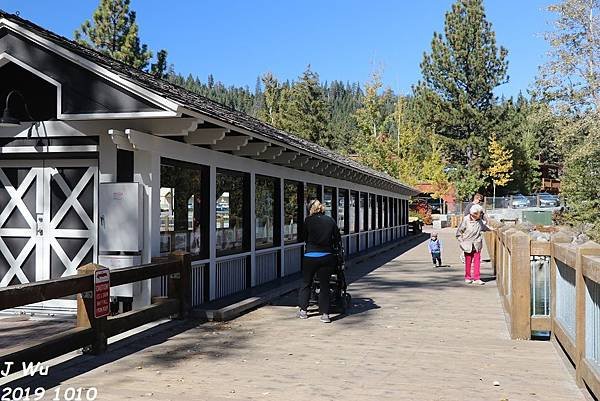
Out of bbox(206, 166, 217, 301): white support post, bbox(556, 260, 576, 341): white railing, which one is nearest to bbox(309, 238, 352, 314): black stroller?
bbox(206, 166, 217, 301): white support post

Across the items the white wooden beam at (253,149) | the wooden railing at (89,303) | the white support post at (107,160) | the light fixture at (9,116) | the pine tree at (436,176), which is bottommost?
the wooden railing at (89,303)

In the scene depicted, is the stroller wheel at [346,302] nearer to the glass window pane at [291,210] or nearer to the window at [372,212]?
the glass window pane at [291,210]

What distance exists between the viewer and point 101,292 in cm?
652

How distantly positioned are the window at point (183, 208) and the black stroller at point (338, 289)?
6.08 ft

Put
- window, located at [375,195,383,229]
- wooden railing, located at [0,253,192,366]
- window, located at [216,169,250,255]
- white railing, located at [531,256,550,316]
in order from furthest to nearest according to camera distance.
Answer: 1. window, located at [375,195,383,229]
2. window, located at [216,169,250,255]
3. white railing, located at [531,256,550,316]
4. wooden railing, located at [0,253,192,366]

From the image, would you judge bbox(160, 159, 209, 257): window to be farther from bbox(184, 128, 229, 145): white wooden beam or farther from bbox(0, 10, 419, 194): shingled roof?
bbox(0, 10, 419, 194): shingled roof

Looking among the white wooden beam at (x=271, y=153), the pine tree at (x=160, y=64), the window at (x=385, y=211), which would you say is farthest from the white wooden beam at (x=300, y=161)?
the pine tree at (x=160, y=64)

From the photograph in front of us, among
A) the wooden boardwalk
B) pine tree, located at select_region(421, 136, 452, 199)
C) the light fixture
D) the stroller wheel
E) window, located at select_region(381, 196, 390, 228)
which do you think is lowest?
the wooden boardwalk

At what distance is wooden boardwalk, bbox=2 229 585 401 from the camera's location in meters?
5.48

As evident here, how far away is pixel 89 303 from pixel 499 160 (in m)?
58.8

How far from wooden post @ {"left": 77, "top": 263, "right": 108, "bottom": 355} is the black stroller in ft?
11.3

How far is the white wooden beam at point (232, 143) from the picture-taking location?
988 centimetres

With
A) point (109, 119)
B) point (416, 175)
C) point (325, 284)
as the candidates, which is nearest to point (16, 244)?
point (109, 119)

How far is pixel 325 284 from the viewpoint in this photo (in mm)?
8766
